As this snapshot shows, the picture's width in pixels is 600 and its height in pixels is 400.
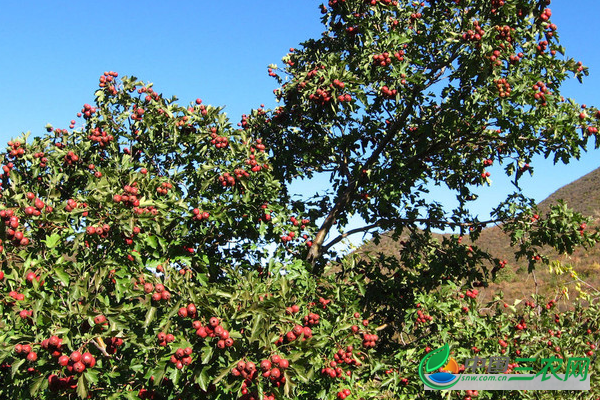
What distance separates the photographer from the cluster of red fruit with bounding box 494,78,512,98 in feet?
21.5

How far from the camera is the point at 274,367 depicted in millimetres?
4469

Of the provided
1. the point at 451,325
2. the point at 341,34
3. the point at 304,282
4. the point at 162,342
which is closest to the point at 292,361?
the point at 162,342

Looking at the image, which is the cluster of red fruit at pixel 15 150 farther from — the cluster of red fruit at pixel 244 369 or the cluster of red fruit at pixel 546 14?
the cluster of red fruit at pixel 546 14

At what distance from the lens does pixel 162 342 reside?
15.2 feet

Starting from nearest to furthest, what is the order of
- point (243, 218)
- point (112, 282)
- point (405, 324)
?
point (112, 282), point (243, 218), point (405, 324)

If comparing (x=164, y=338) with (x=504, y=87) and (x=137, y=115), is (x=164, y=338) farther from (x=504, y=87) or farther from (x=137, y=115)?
(x=504, y=87)

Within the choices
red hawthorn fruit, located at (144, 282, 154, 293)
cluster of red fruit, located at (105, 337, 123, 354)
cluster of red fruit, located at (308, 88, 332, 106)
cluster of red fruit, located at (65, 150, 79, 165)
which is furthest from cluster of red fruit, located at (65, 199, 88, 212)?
cluster of red fruit, located at (308, 88, 332, 106)

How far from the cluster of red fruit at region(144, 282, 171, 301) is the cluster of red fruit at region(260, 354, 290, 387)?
1.18 metres

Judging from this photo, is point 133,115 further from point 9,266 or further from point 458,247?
point 458,247

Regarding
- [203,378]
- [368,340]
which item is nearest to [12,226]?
[203,378]

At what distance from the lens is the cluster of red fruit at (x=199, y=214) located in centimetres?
606

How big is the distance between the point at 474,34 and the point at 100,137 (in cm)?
569

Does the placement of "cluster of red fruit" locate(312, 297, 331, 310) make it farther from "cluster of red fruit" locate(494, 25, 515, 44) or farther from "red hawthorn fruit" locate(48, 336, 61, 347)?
"cluster of red fruit" locate(494, 25, 515, 44)

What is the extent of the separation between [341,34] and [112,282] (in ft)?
19.8
